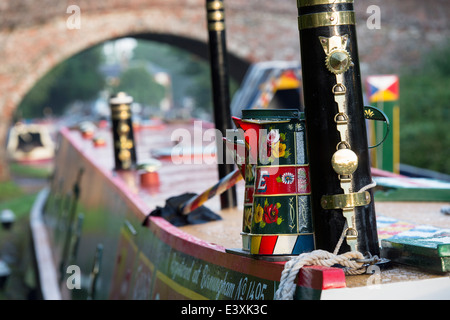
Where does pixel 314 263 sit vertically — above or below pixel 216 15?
below

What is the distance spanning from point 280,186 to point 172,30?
57.7ft

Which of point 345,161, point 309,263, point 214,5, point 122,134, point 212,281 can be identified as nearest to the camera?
point 309,263

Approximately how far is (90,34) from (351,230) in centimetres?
1770

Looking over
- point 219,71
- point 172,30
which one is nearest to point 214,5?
point 219,71

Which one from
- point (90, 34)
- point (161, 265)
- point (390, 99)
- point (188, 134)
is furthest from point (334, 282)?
point (90, 34)

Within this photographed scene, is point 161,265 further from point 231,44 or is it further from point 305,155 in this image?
point 231,44

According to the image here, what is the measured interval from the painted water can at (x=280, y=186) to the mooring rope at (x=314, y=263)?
0.18m

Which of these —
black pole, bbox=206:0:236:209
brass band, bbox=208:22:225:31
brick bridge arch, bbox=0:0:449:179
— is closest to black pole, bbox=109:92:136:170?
black pole, bbox=206:0:236:209

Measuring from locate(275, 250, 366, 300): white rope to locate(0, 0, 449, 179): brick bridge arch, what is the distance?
682 inches

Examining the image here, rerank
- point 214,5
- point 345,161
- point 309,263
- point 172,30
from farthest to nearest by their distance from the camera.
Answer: point 172,30 → point 214,5 → point 345,161 → point 309,263
